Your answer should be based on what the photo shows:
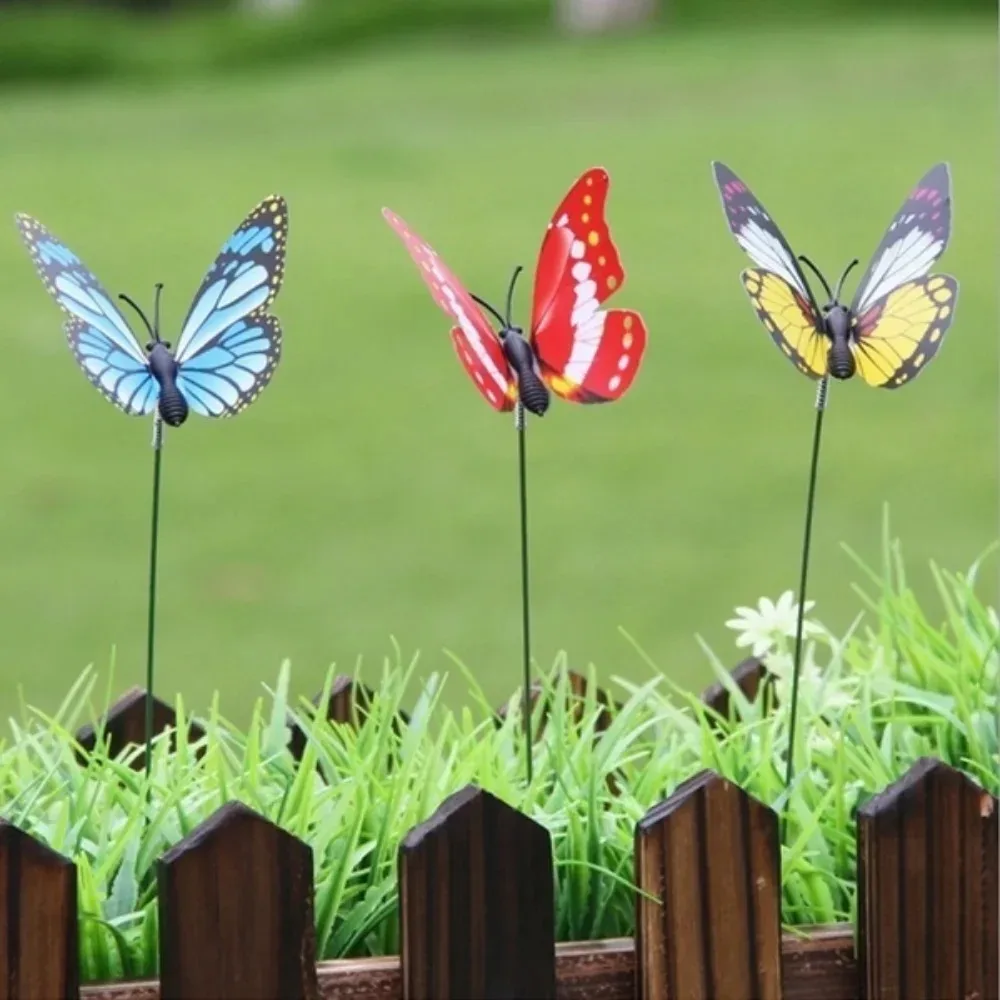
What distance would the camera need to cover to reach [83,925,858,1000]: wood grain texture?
1468 mm

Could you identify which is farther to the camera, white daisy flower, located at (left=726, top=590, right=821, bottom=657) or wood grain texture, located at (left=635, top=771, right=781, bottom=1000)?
white daisy flower, located at (left=726, top=590, right=821, bottom=657)

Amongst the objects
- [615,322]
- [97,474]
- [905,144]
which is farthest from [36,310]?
[615,322]

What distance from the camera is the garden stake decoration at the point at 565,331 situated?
153 cm

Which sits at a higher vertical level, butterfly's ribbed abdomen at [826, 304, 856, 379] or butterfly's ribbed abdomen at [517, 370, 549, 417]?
butterfly's ribbed abdomen at [826, 304, 856, 379]

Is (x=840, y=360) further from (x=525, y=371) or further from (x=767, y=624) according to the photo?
(x=767, y=624)

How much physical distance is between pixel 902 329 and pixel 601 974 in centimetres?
57

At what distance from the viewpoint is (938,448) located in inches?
204

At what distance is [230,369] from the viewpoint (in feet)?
5.10

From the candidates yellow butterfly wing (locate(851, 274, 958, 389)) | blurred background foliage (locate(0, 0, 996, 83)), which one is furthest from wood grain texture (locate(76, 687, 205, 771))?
blurred background foliage (locate(0, 0, 996, 83))

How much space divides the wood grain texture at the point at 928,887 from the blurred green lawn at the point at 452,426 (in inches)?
80.2

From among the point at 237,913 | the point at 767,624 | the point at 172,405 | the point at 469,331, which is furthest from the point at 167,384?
the point at 767,624

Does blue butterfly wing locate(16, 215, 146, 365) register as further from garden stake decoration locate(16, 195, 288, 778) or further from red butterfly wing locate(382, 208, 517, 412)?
red butterfly wing locate(382, 208, 517, 412)

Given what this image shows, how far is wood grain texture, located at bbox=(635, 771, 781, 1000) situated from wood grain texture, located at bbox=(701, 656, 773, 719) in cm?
39

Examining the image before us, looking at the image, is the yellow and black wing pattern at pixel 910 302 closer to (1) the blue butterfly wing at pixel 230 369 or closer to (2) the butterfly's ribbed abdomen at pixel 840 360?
(2) the butterfly's ribbed abdomen at pixel 840 360
